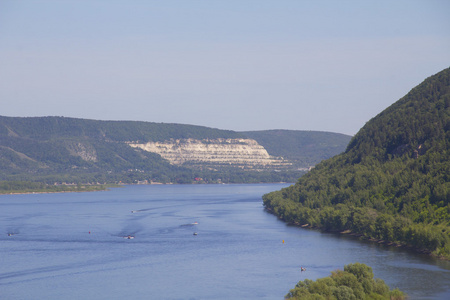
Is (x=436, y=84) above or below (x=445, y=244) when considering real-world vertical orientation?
above

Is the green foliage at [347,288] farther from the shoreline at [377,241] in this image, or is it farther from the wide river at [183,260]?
the shoreline at [377,241]

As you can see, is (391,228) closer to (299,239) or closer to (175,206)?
(299,239)

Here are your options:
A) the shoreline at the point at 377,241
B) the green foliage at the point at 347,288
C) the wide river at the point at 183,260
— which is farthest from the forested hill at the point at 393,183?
the green foliage at the point at 347,288

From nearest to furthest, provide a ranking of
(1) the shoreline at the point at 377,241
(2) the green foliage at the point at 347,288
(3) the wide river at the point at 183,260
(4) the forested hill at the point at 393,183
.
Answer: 1. (2) the green foliage at the point at 347,288
2. (3) the wide river at the point at 183,260
3. (1) the shoreline at the point at 377,241
4. (4) the forested hill at the point at 393,183

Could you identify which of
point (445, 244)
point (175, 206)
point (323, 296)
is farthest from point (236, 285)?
point (175, 206)

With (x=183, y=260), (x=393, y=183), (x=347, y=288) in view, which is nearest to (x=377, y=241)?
(x=393, y=183)
